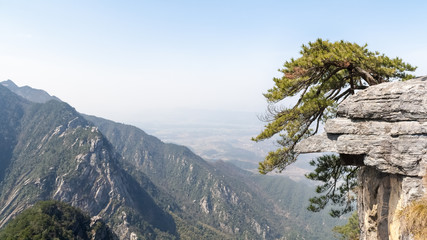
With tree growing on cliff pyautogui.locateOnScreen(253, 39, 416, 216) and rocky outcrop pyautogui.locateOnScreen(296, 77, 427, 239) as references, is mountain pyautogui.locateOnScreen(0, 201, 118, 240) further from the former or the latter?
rocky outcrop pyautogui.locateOnScreen(296, 77, 427, 239)

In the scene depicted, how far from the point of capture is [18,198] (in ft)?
583

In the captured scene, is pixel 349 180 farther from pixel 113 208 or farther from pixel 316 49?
pixel 113 208

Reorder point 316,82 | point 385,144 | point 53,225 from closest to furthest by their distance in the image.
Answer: point 385,144 < point 316,82 < point 53,225

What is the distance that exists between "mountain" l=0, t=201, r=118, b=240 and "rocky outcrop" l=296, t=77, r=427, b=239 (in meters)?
101

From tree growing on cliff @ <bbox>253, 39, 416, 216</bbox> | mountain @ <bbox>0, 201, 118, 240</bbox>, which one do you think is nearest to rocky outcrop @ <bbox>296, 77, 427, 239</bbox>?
tree growing on cliff @ <bbox>253, 39, 416, 216</bbox>

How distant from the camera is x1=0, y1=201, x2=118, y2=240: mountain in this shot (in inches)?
3286

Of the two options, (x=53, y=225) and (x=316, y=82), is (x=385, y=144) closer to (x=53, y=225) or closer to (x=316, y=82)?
(x=316, y=82)

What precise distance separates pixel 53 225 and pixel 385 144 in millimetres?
112804

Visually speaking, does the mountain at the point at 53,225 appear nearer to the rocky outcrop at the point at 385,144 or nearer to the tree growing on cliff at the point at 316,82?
the tree growing on cliff at the point at 316,82

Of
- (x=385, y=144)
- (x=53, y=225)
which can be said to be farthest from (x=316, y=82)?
(x=53, y=225)

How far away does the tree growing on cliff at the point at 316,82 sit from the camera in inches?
492

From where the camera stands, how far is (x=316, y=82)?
591 inches

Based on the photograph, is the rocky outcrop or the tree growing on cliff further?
the tree growing on cliff

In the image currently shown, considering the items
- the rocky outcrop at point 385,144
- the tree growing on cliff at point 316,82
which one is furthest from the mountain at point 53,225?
the rocky outcrop at point 385,144
